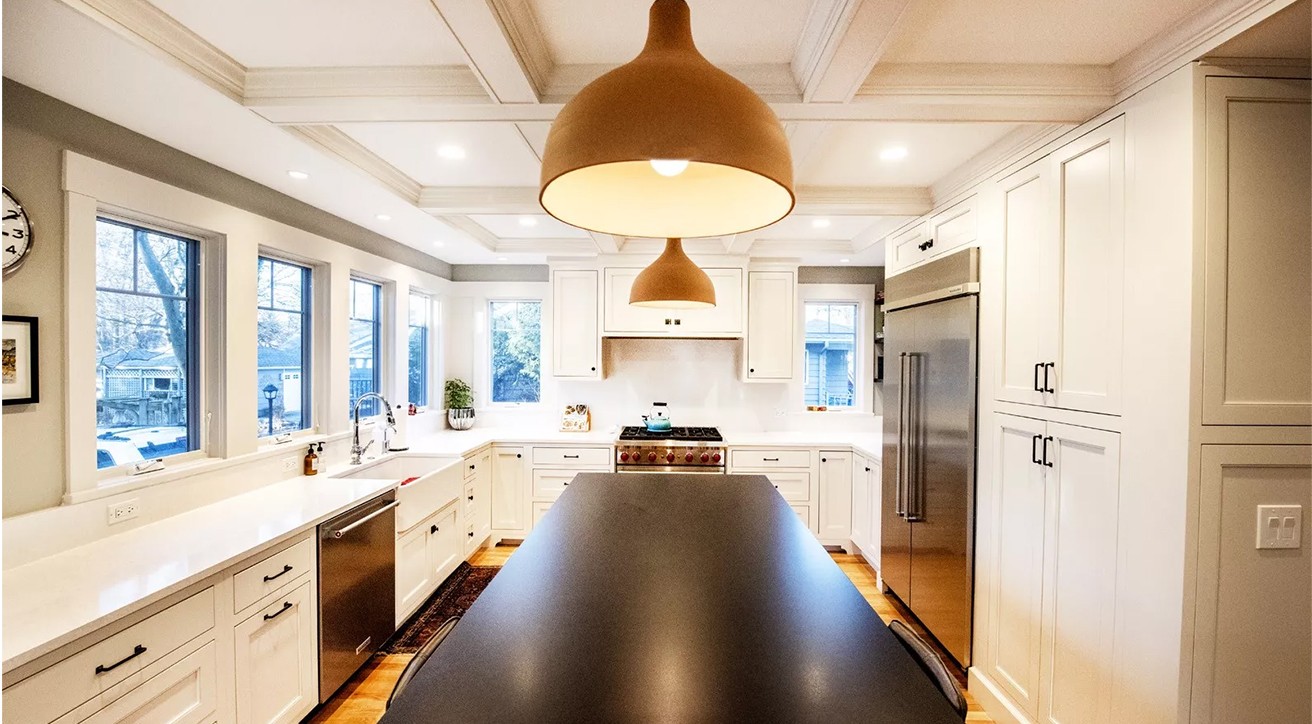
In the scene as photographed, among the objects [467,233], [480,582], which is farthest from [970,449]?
[467,233]

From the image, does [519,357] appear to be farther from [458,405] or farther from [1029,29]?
[1029,29]

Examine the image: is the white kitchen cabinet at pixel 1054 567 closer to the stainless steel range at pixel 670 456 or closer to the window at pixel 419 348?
the stainless steel range at pixel 670 456

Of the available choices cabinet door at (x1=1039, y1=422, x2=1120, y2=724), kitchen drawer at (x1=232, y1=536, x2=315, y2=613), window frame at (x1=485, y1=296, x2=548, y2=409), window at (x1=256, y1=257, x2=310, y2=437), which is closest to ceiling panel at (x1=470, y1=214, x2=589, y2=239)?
window frame at (x1=485, y1=296, x2=548, y2=409)

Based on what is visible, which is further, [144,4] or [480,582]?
[480,582]

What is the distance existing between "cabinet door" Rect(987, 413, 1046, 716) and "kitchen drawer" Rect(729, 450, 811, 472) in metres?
1.73

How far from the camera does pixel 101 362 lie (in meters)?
1.87

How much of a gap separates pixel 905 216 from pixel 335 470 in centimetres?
355

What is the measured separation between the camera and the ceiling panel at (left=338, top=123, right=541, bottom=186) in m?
2.04

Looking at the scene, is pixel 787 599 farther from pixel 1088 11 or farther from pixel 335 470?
pixel 335 470

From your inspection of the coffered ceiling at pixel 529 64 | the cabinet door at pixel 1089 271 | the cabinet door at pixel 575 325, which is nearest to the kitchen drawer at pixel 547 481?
the cabinet door at pixel 575 325

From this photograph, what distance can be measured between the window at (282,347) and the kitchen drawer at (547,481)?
160cm

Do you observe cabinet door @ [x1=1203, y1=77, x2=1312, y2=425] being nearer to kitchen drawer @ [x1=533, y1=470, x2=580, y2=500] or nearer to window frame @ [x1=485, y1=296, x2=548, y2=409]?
kitchen drawer @ [x1=533, y1=470, x2=580, y2=500]

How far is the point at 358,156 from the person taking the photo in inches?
88.9

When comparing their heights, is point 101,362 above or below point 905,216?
below
